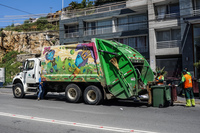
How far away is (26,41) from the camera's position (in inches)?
1650

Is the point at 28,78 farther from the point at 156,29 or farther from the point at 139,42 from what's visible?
the point at 139,42

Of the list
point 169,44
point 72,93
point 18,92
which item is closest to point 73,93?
point 72,93

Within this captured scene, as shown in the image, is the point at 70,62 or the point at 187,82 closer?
the point at 187,82

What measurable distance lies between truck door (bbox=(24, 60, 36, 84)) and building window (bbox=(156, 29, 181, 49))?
15.7m

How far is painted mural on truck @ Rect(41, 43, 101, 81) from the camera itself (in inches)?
406

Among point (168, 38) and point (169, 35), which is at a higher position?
point (169, 35)

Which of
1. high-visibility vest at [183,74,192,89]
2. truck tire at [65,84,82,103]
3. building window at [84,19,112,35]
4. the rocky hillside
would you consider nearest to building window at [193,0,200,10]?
building window at [84,19,112,35]

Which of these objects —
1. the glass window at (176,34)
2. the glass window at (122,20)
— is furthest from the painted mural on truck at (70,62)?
the glass window at (122,20)

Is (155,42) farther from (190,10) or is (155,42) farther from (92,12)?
(92,12)

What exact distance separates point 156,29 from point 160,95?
16.2m

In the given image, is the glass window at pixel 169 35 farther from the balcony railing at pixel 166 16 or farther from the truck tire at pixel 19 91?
the truck tire at pixel 19 91

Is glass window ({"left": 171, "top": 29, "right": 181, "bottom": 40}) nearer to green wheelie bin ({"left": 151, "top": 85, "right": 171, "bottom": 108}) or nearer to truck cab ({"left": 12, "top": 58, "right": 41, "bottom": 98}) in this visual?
green wheelie bin ({"left": 151, "top": 85, "right": 171, "bottom": 108})

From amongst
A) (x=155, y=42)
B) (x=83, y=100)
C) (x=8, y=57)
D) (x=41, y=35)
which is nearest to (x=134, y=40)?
(x=155, y=42)

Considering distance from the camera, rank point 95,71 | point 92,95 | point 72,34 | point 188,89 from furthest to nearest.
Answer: point 72,34 < point 92,95 < point 95,71 < point 188,89
